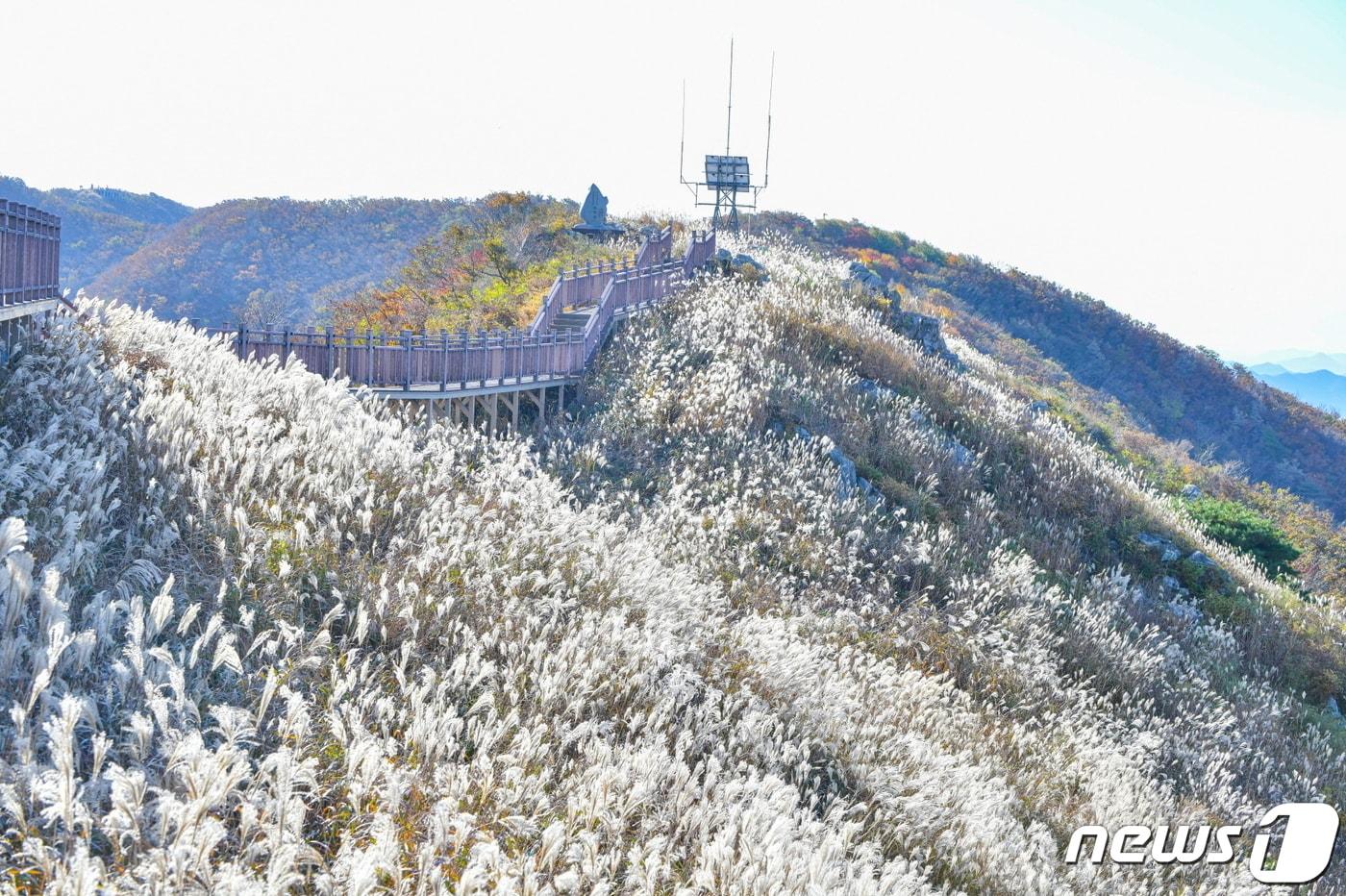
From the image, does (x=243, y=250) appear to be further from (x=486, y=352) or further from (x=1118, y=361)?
(x=486, y=352)

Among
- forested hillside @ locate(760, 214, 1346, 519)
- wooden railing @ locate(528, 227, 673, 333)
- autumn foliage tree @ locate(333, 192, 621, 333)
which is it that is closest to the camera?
wooden railing @ locate(528, 227, 673, 333)

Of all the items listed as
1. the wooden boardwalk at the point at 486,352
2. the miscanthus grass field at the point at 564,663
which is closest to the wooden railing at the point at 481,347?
the wooden boardwalk at the point at 486,352

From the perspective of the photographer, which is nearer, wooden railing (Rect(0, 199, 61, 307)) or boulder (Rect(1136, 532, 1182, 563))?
wooden railing (Rect(0, 199, 61, 307))

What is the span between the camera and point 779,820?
4.24 meters

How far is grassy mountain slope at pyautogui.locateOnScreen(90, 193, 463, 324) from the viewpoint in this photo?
61.6 m

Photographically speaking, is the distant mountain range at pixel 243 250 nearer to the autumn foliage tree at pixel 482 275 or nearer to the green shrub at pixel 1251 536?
the autumn foliage tree at pixel 482 275

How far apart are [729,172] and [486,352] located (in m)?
23.0

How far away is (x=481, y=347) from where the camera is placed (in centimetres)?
1673

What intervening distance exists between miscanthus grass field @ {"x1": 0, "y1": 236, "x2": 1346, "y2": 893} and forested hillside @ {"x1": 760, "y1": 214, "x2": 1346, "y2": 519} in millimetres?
32697

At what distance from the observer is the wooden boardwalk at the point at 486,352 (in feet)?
48.1

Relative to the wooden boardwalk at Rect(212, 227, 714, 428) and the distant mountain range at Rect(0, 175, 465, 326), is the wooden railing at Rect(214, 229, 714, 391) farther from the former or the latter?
the distant mountain range at Rect(0, 175, 465, 326)

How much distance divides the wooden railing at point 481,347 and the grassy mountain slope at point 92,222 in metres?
57.0

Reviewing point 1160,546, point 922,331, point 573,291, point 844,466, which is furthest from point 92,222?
point 1160,546

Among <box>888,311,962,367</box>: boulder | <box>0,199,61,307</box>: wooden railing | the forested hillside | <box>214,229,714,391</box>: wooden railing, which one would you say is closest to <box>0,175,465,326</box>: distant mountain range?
the forested hillside
